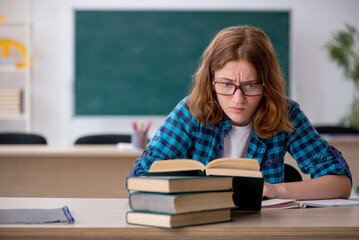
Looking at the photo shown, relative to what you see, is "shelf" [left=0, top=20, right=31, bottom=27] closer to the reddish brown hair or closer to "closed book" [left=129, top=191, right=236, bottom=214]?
the reddish brown hair

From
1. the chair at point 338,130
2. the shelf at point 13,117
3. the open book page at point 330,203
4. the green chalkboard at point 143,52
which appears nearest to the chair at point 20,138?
the shelf at point 13,117

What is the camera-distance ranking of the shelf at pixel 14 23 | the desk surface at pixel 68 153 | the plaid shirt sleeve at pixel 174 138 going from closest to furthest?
the plaid shirt sleeve at pixel 174 138 → the desk surface at pixel 68 153 → the shelf at pixel 14 23

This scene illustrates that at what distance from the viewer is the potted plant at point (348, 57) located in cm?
501

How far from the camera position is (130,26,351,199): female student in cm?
146

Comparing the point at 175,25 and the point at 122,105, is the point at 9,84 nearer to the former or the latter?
the point at 122,105

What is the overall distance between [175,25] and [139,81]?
2.42 feet

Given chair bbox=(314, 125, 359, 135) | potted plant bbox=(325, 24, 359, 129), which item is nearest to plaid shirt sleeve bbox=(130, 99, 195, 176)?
chair bbox=(314, 125, 359, 135)

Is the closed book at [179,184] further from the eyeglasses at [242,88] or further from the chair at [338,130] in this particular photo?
the chair at [338,130]

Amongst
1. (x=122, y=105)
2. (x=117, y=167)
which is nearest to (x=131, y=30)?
(x=122, y=105)

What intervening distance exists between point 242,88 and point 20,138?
233cm

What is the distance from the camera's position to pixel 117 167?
2.76 metres

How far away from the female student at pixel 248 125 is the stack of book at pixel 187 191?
25 cm

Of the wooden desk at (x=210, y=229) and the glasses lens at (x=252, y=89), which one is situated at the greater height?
the glasses lens at (x=252, y=89)

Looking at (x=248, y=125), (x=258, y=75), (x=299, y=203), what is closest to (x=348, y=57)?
(x=248, y=125)
